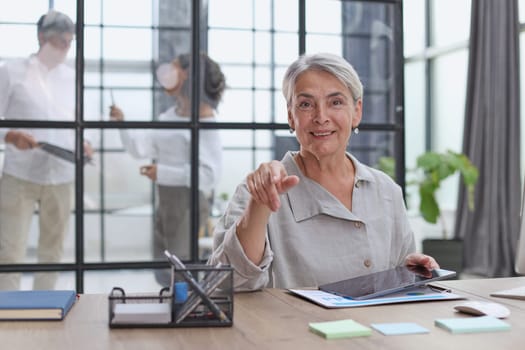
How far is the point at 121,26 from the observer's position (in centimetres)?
265

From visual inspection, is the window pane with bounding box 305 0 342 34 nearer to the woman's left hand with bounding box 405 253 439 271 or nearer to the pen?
the woman's left hand with bounding box 405 253 439 271

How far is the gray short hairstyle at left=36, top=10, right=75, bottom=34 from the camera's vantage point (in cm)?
256

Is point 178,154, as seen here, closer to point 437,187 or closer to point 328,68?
point 328,68

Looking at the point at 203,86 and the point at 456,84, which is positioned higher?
the point at 456,84

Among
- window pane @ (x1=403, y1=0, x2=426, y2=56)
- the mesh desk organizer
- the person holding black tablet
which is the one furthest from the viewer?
window pane @ (x1=403, y1=0, x2=426, y2=56)

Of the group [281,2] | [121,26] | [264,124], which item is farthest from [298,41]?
[121,26]

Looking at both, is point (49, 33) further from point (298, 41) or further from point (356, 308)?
point (356, 308)

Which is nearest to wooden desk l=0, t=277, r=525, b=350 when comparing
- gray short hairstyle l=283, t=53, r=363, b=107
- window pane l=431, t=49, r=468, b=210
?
gray short hairstyle l=283, t=53, r=363, b=107

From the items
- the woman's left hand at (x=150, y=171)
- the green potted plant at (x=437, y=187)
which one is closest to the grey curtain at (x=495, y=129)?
the green potted plant at (x=437, y=187)

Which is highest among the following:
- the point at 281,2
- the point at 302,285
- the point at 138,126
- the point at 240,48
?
the point at 281,2

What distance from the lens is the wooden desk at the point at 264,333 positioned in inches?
48.1

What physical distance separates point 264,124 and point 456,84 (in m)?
4.31

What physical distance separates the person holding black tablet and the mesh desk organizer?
45 centimetres

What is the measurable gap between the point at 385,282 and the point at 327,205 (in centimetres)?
35
